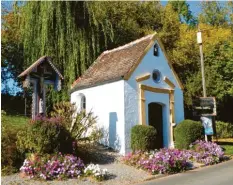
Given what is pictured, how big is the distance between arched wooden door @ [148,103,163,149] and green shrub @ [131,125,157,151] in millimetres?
2374

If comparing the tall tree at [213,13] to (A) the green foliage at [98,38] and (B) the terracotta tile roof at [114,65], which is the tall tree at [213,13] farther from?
(B) the terracotta tile roof at [114,65]

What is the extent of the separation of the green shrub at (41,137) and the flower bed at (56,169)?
13.4 inches

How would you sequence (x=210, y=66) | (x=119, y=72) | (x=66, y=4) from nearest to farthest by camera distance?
(x=119, y=72)
(x=66, y=4)
(x=210, y=66)

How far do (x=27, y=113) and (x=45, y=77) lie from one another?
11.2 meters

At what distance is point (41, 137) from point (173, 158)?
4.88 meters

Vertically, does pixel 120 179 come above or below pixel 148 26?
below

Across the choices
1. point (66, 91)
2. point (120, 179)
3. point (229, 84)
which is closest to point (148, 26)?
point (229, 84)

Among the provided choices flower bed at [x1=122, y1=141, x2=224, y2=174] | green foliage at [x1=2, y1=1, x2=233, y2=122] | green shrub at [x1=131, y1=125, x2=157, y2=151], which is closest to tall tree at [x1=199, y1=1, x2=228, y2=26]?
green foliage at [x1=2, y1=1, x2=233, y2=122]

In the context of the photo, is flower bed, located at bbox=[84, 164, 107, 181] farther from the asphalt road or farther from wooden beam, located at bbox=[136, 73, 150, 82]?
wooden beam, located at bbox=[136, 73, 150, 82]

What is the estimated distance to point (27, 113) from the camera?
22.8 m

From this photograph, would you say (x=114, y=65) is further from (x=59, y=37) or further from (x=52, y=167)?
(x=52, y=167)

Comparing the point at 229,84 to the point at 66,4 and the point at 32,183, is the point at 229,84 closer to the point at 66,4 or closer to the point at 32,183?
the point at 66,4

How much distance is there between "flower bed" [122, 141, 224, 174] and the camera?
1174cm

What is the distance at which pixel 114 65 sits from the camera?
1634cm
